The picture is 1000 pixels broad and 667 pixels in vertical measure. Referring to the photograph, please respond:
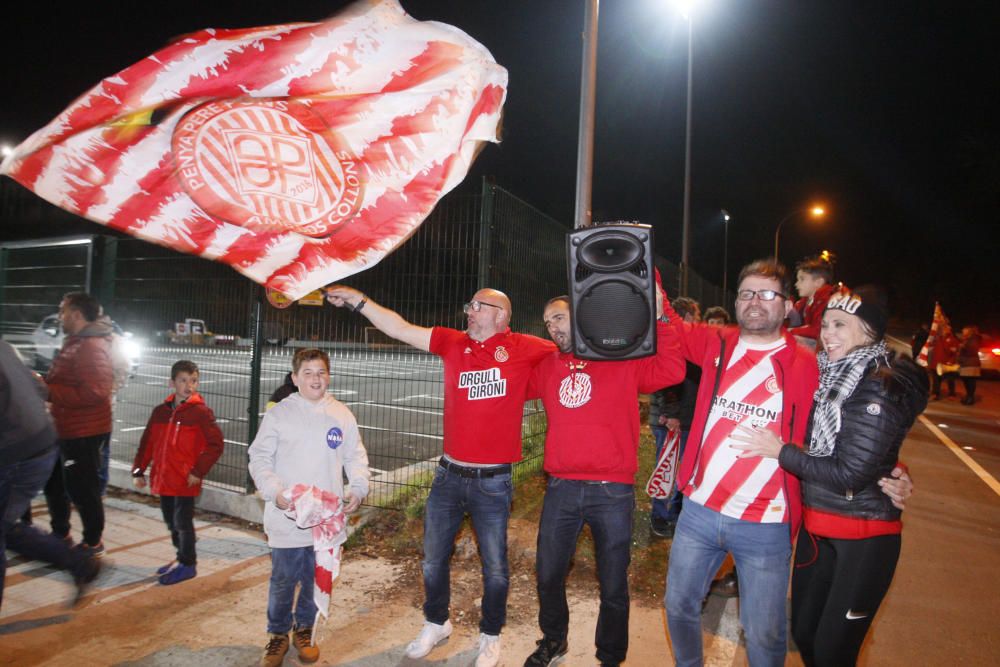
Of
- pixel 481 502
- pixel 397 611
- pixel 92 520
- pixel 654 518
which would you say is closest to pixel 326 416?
pixel 481 502

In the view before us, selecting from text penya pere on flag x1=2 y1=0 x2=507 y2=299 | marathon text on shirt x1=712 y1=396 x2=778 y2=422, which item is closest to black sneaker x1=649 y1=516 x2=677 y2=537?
marathon text on shirt x1=712 y1=396 x2=778 y2=422

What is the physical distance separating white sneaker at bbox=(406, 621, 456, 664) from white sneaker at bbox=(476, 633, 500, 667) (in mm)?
255

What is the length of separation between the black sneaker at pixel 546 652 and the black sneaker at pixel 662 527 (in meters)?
2.22

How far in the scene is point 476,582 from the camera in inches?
180

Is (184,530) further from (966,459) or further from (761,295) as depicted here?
(966,459)

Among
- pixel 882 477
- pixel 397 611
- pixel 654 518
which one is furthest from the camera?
pixel 654 518

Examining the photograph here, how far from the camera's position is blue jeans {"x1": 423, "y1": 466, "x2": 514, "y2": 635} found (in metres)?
3.63

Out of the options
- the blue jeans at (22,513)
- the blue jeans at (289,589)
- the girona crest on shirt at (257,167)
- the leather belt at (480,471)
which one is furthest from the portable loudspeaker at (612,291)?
the blue jeans at (22,513)

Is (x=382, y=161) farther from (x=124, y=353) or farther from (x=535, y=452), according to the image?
(x=535, y=452)

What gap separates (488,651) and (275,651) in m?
1.18

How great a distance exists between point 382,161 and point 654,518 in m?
3.92

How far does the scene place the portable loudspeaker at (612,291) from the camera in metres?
2.95

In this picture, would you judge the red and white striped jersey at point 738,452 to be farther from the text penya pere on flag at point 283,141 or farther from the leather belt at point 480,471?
the text penya pere on flag at point 283,141

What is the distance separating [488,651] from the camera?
3543 millimetres
